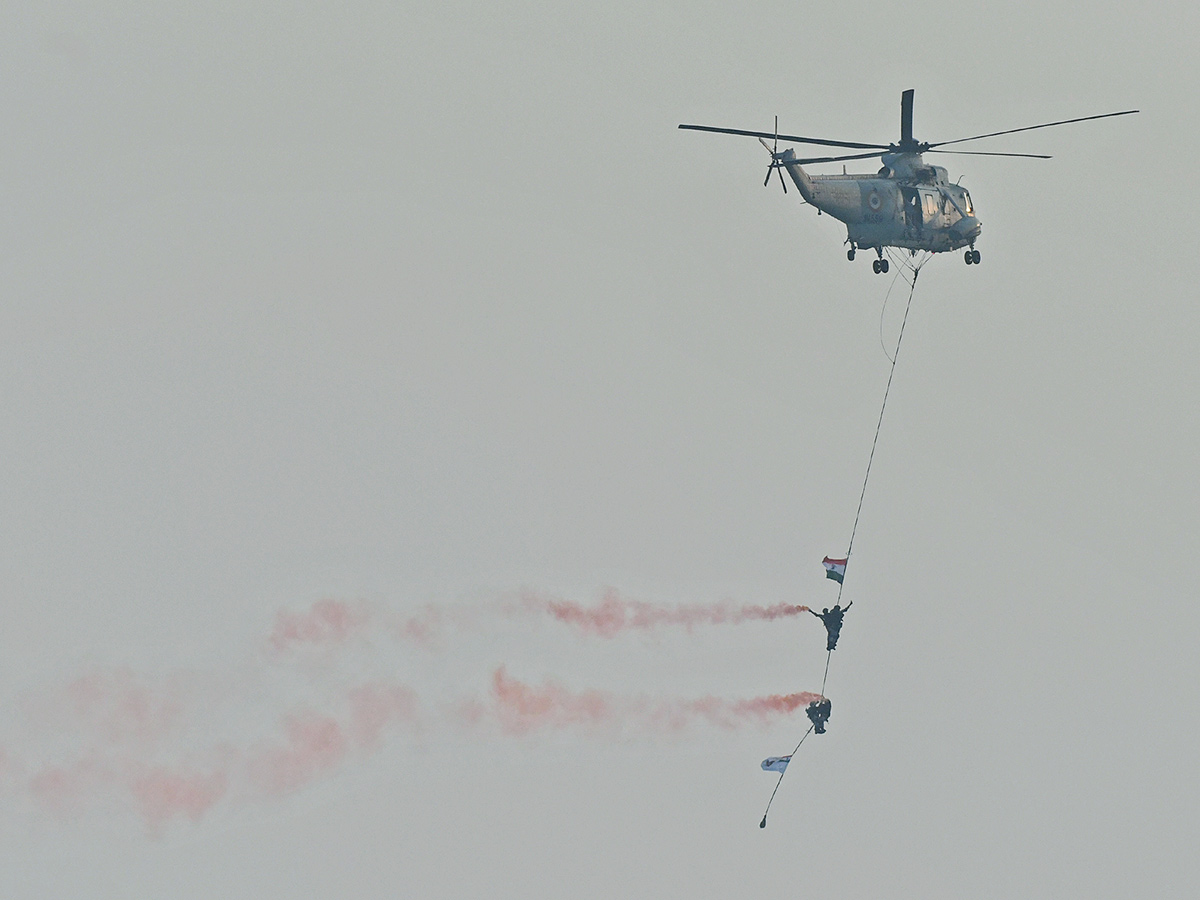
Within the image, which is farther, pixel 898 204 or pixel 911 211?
pixel 911 211

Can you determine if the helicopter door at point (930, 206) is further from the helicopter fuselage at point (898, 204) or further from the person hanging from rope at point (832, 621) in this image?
the person hanging from rope at point (832, 621)

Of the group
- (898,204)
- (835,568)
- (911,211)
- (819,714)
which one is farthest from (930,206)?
(819,714)

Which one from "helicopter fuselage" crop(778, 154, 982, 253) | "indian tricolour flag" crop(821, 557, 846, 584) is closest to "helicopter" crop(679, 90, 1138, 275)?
"helicopter fuselage" crop(778, 154, 982, 253)

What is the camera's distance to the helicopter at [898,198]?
57400 millimetres

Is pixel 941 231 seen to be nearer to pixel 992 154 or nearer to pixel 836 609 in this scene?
pixel 992 154

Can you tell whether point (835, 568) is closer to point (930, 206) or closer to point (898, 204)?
point (898, 204)

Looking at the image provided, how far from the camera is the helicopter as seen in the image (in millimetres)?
57400

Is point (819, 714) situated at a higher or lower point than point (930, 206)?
lower

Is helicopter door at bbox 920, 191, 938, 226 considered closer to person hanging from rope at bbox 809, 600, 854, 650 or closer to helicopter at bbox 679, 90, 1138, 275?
helicopter at bbox 679, 90, 1138, 275

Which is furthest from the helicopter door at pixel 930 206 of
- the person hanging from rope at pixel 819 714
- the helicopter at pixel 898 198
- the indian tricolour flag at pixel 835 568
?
the person hanging from rope at pixel 819 714

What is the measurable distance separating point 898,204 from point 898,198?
19cm

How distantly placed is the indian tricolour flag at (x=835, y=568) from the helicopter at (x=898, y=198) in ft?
27.8

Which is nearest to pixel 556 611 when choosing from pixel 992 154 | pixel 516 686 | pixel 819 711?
pixel 516 686

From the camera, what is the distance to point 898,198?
195 feet
